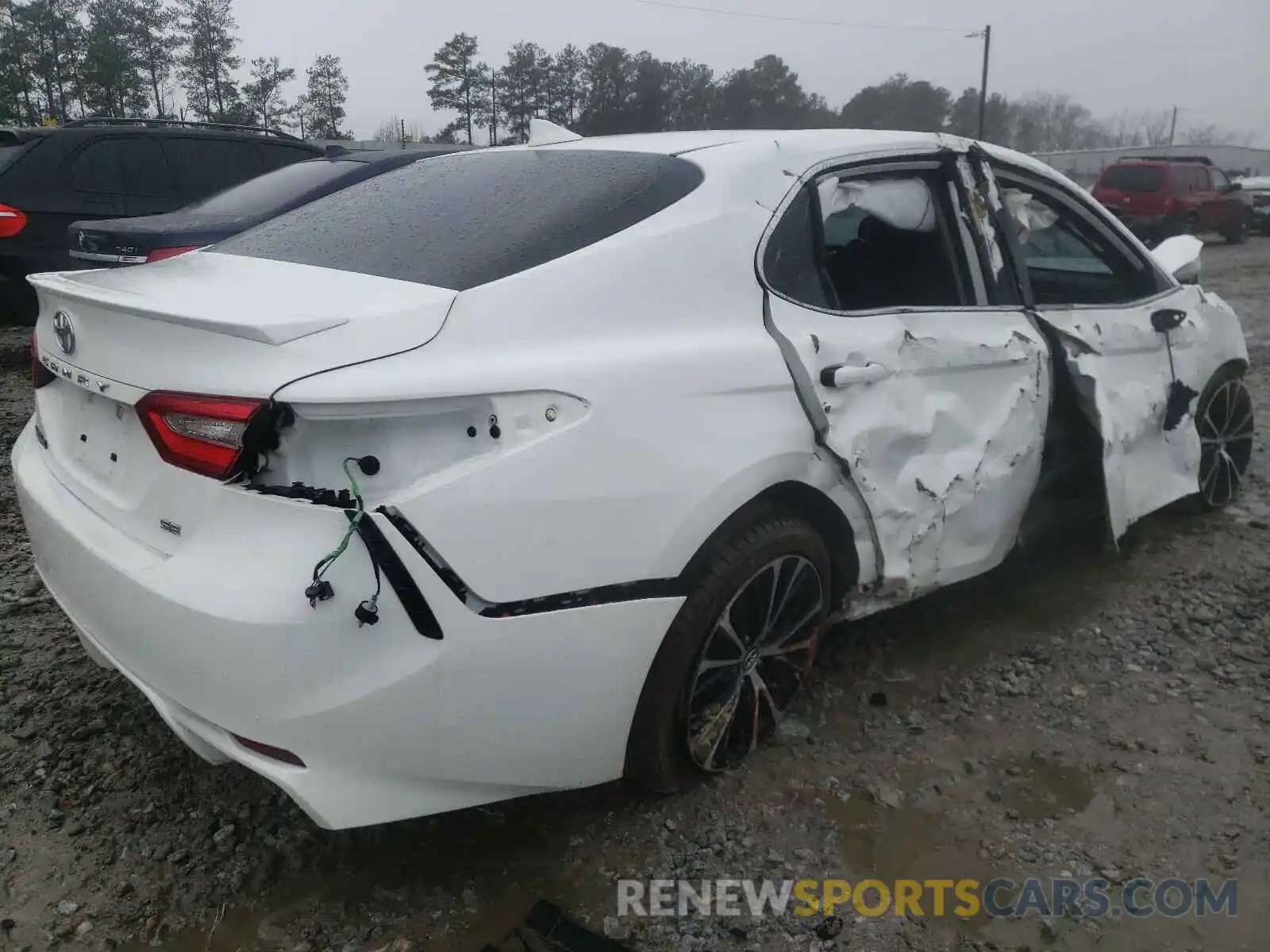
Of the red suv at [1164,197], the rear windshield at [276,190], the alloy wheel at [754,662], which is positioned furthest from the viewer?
the red suv at [1164,197]

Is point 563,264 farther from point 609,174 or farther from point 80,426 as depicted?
point 80,426

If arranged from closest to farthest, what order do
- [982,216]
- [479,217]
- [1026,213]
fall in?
[479,217] → [982,216] → [1026,213]

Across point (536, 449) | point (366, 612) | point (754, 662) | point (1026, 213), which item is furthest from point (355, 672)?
Result: point (1026, 213)

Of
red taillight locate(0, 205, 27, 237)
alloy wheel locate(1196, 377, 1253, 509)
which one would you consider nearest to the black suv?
red taillight locate(0, 205, 27, 237)

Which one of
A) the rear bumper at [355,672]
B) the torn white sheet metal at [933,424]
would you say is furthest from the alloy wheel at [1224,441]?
the rear bumper at [355,672]

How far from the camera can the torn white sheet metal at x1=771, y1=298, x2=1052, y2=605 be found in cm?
247

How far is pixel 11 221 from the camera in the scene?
23.4ft

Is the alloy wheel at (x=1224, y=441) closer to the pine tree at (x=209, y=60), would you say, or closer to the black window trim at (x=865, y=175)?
the black window trim at (x=865, y=175)

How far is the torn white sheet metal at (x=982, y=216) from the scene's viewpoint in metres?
3.03

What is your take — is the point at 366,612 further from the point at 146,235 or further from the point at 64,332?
the point at 146,235

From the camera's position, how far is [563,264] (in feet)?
6.82

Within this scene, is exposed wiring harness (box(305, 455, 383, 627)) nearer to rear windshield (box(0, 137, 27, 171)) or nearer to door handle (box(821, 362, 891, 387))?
door handle (box(821, 362, 891, 387))

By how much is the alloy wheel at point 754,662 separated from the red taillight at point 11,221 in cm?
701

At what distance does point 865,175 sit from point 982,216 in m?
0.50
